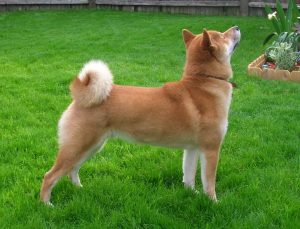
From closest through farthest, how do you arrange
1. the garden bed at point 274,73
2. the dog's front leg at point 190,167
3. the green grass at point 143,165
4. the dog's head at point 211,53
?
the green grass at point 143,165
the dog's head at point 211,53
the dog's front leg at point 190,167
the garden bed at point 274,73

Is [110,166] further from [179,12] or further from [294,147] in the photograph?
[179,12]

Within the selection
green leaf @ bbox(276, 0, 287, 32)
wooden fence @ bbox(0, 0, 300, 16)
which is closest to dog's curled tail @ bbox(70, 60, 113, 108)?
green leaf @ bbox(276, 0, 287, 32)

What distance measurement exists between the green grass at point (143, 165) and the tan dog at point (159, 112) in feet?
0.74

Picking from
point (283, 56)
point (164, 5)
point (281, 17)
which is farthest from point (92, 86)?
point (164, 5)

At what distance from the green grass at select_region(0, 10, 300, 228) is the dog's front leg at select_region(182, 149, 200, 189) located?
112 millimetres

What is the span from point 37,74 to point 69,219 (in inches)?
169

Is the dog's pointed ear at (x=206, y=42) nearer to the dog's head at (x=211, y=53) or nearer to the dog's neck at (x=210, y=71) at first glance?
the dog's head at (x=211, y=53)

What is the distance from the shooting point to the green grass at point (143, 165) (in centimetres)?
309

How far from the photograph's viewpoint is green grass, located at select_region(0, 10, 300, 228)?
3092 millimetres

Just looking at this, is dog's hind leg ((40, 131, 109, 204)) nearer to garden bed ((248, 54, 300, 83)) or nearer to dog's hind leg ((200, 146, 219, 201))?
dog's hind leg ((200, 146, 219, 201))

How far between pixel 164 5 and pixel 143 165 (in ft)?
34.7

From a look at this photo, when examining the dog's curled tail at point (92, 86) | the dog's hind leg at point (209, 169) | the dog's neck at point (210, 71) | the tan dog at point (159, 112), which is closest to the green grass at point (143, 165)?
the dog's hind leg at point (209, 169)

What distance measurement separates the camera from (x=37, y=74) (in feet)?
23.1

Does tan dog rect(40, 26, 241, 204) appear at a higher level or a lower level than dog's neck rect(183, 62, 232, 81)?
lower
